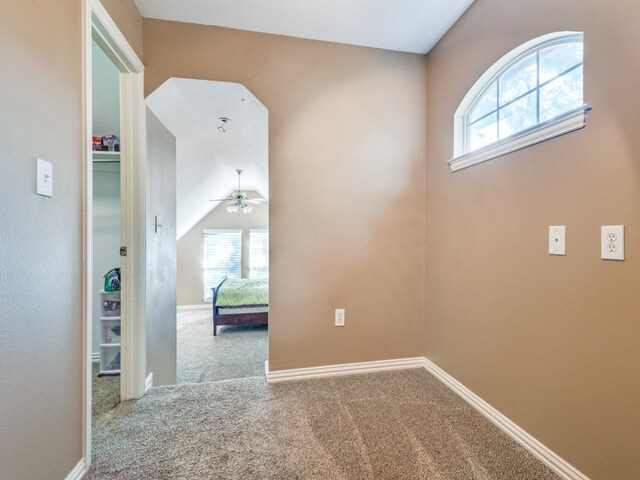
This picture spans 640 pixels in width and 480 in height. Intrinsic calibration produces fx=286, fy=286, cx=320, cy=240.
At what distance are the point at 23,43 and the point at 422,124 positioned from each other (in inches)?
87.7

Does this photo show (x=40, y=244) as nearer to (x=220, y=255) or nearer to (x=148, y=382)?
(x=148, y=382)

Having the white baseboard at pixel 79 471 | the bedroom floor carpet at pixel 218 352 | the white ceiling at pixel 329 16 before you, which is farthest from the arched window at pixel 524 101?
the bedroom floor carpet at pixel 218 352

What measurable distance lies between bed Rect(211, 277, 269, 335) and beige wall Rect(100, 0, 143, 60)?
3.16 metres

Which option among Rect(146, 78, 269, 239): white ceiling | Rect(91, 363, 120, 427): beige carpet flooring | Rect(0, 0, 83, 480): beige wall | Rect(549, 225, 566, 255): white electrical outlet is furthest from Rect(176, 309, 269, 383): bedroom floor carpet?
Rect(549, 225, 566, 255): white electrical outlet

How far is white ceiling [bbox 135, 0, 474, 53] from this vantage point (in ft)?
5.73

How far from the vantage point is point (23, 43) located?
36.3 inches

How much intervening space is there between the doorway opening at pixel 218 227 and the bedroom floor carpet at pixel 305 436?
1400mm

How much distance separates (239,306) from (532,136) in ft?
13.4

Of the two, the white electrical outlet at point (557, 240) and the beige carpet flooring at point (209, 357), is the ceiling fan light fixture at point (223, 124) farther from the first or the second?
the white electrical outlet at point (557, 240)

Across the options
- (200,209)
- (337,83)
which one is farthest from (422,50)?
(200,209)

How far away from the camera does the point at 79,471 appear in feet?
3.92

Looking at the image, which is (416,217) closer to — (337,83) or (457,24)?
(337,83)

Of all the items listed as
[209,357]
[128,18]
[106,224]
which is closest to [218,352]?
[209,357]

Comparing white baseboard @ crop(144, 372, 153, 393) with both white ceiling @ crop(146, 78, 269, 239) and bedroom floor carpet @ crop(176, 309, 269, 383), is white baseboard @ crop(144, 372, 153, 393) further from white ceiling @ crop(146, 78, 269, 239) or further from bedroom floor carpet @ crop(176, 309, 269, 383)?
white ceiling @ crop(146, 78, 269, 239)
